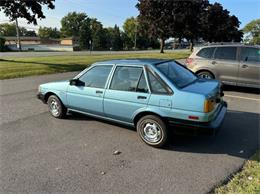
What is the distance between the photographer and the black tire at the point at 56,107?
6223 mm

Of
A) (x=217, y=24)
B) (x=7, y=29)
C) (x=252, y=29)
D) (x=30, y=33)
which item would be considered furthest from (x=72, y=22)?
(x=217, y=24)

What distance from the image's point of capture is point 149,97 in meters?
4.63

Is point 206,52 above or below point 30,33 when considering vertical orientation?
below

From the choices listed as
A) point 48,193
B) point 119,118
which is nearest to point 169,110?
point 119,118

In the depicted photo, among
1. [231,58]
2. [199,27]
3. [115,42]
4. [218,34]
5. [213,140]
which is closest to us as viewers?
[213,140]

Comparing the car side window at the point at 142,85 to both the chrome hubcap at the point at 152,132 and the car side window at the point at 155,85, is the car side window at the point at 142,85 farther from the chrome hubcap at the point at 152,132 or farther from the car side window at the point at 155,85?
the chrome hubcap at the point at 152,132

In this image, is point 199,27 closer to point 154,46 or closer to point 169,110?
point 169,110

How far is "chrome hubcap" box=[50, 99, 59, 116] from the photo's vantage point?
20.7 ft

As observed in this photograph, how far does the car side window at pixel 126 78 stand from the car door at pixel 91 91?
232 mm

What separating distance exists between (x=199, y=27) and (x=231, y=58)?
29.4 m

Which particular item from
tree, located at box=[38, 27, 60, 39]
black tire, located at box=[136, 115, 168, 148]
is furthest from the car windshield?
tree, located at box=[38, 27, 60, 39]

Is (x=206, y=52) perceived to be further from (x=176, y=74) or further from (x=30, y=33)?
(x=30, y=33)

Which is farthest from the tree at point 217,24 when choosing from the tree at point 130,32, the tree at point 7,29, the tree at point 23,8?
the tree at point 7,29

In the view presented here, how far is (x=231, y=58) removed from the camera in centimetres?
928
